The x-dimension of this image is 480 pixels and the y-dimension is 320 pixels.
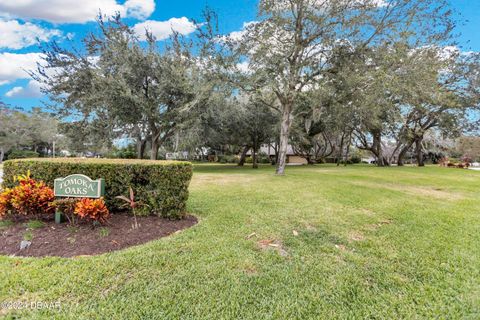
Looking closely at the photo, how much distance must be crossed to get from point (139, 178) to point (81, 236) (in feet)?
3.73

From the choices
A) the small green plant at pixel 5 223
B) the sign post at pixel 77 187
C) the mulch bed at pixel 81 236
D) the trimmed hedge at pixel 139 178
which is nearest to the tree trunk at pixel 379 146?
the trimmed hedge at pixel 139 178

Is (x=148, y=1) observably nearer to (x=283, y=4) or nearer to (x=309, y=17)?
(x=283, y=4)

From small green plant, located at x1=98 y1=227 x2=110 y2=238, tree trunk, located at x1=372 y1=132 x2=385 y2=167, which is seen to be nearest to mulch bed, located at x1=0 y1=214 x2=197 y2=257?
small green plant, located at x1=98 y1=227 x2=110 y2=238

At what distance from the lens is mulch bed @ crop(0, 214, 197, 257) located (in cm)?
279

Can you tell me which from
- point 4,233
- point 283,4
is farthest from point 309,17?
point 4,233

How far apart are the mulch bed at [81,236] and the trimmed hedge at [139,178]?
257mm

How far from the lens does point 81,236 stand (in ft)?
A: 10.3

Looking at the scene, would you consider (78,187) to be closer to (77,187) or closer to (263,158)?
(77,187)

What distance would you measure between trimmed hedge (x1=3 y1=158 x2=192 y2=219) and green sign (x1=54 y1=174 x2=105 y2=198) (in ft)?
1.06

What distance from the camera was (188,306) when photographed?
6.28ft

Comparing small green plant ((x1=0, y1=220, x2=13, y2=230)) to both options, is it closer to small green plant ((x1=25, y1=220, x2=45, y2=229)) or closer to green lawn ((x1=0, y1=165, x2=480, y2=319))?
small green plant ((x1=25, y1=220, x2=45, y2=229))

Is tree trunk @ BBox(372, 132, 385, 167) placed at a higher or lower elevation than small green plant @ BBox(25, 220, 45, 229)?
higher

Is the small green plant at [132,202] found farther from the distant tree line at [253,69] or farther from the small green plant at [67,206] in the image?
the distant tree line at [253,69]

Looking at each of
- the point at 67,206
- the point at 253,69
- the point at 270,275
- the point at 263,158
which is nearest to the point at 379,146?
the point at 263,158
